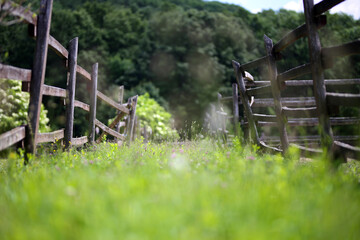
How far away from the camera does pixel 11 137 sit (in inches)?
137

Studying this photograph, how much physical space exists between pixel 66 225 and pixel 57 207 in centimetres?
30

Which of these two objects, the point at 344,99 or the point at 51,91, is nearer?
the point at 344,99

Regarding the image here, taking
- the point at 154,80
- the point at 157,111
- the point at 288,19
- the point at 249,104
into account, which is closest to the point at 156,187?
the point at 249,104

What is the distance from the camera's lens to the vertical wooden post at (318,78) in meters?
3.64

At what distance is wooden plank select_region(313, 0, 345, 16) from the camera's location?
3460 millimetres

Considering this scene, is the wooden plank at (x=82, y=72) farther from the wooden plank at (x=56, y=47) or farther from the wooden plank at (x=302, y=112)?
the wooden plank at (x=302, y=112)

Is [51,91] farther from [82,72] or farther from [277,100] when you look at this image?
[277,100]

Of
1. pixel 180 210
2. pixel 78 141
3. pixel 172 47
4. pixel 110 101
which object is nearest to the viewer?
pixel 180 210

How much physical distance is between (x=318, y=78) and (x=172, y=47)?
28142 millimetres

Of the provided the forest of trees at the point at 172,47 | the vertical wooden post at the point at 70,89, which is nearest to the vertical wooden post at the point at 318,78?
the vertical wooden post at the point at 70,89

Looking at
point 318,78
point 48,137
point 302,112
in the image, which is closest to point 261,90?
point 302,112

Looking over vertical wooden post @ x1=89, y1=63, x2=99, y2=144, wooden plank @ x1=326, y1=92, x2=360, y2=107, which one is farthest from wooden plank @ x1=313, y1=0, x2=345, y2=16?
vertical wooden post @ x1=89, y1=63, x2=99, y2=144

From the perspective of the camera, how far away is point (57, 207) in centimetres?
192

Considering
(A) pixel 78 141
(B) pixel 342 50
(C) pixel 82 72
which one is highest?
(B) pixel 342 50
